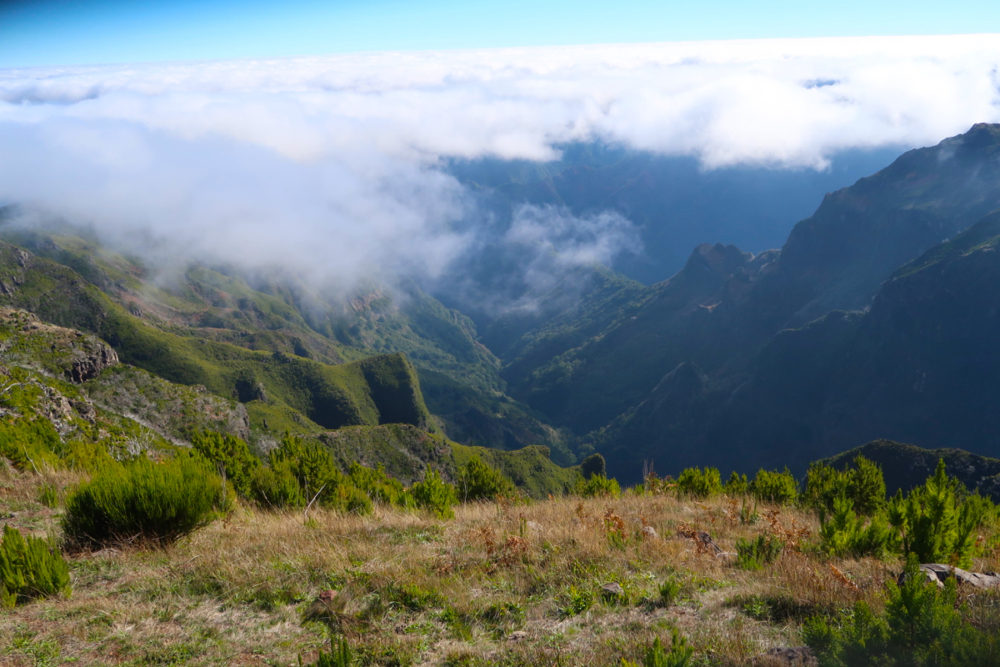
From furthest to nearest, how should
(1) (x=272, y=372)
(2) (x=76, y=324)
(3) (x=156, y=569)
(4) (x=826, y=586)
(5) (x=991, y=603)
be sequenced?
(1) (x=272, y=372), (2) (x=76, y=324), (3) (x=156, y=569), (4) (x=826, y=586), (5) (x=991, y=603)

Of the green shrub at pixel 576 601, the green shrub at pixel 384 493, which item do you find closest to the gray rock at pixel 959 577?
the green shrub at pixel 576 601

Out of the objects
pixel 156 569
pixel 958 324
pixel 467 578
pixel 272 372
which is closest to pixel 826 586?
pixel 467 578

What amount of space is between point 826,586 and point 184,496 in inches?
362

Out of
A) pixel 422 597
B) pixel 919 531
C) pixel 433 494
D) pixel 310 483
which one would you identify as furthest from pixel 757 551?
pixel 310 483

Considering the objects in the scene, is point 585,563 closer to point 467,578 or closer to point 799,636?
point 467,578

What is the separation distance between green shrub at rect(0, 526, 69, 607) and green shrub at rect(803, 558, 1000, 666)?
876cm

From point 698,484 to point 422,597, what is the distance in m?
12.9

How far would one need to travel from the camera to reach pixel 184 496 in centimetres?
834

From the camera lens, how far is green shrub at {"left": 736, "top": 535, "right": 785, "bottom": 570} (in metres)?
8.34

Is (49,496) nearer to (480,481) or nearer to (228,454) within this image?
(228,454)

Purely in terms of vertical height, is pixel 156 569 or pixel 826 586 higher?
pixel 156 569

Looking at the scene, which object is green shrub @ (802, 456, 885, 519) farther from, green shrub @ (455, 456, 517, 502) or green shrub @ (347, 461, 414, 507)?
green shrub @ (455, 456, 517, 502)

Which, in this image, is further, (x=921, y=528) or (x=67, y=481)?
(x=67, y=481)

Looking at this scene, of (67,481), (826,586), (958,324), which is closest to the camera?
(826,586)
